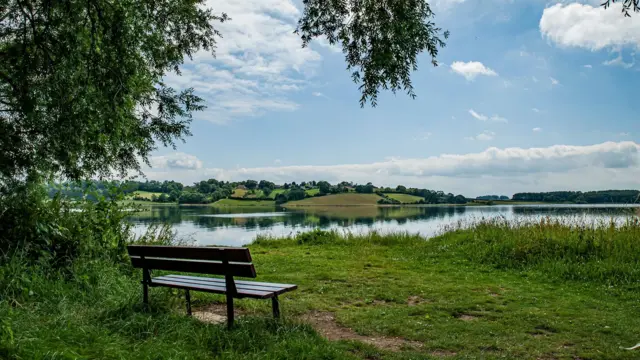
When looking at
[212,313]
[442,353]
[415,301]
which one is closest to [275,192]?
[415,301]

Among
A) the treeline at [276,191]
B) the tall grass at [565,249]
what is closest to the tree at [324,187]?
the treeline at [276,191]

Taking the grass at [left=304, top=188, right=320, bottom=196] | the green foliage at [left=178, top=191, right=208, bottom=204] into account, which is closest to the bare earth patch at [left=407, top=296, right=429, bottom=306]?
the green foliage at [left=178, top=191, right=208, bottom=204]

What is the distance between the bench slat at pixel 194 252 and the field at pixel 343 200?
47.6 metres

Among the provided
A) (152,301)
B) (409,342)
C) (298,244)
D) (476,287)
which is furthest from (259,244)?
(409,342)

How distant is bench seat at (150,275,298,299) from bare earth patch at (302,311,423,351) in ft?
1.99

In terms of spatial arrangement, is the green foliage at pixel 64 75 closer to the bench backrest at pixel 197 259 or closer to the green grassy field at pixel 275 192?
the bench backrest at pixel 197 259

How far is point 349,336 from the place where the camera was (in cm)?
488

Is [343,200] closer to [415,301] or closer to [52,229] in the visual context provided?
[415,301]

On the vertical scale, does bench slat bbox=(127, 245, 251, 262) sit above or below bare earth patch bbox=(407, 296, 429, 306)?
above

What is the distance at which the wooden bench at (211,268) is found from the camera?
4.43m

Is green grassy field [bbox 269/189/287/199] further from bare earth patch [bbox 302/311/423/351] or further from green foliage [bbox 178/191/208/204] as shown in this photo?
bare earth patch [bbox 302/311/423/351]

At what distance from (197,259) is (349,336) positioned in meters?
1.91

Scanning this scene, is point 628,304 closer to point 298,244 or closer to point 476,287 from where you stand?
point 476,287

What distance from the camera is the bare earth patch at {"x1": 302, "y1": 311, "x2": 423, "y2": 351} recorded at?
180 inches
